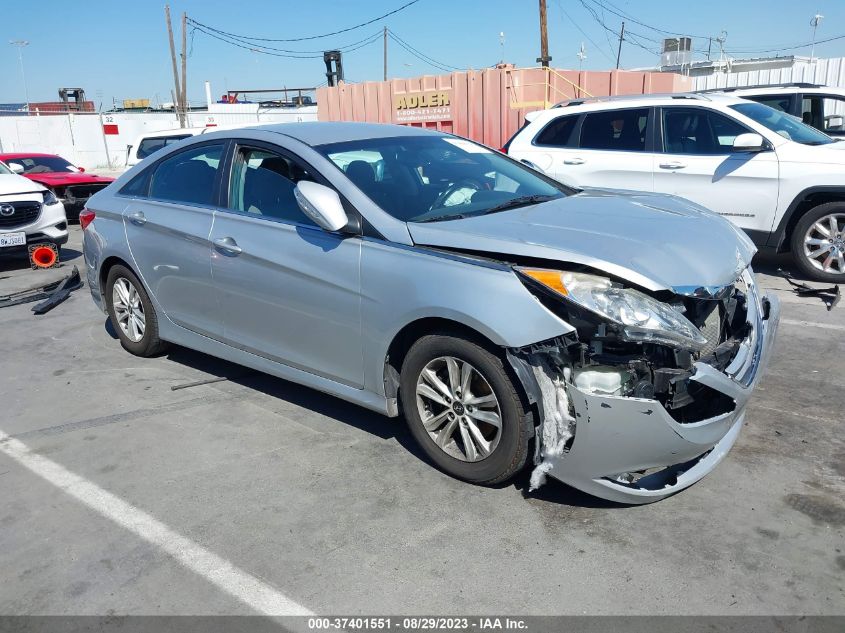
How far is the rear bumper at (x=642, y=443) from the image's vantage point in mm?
2863

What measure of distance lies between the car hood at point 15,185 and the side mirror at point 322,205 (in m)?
7.20

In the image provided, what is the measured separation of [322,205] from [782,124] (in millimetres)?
5917

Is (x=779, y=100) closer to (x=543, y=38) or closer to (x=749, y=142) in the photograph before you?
(x=749, y=142)

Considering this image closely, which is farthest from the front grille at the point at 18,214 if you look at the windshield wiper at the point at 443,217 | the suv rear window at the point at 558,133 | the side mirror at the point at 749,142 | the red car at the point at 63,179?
the side mirror at the point at 749,142

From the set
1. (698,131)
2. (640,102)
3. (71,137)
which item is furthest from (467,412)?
(71,137)

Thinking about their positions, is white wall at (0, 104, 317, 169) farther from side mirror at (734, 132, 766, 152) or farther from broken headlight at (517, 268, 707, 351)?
broken headlight at (517, 268, 707, 351)

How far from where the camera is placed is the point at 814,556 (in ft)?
9.22

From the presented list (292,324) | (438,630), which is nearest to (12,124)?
(292,324)

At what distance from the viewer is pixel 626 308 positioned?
2920mm

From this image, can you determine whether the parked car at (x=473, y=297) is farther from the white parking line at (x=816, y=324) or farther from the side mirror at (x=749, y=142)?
the side mirror at (x=749, y=142)

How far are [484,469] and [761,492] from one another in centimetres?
126

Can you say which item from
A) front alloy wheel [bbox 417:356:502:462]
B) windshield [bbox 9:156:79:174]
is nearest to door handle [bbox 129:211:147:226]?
front alloy wheel [bbox 417:356:502:462]

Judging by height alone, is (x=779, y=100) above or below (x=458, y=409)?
above

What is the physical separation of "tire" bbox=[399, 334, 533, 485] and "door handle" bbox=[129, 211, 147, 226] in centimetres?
249
